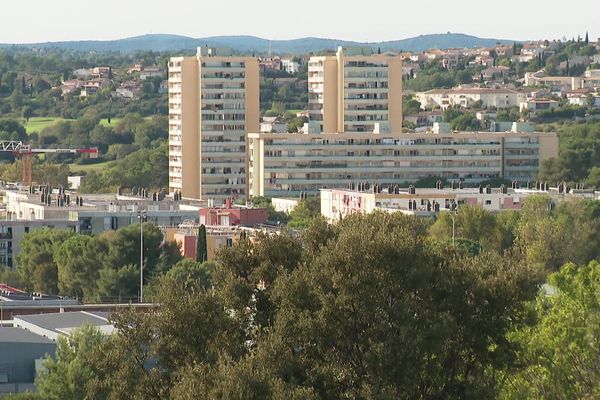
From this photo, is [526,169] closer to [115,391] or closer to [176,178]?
[176,178]

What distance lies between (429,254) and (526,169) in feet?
231

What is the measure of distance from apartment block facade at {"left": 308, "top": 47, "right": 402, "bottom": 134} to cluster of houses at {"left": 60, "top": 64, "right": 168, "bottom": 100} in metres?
69.9

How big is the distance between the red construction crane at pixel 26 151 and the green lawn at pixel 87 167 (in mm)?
811

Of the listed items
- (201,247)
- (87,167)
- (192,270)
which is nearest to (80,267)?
(201,247)

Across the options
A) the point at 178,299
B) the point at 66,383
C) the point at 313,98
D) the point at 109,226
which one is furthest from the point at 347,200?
the point at 178,299

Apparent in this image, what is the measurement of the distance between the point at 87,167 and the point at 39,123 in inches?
1295

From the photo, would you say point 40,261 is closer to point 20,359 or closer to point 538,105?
point 20,359

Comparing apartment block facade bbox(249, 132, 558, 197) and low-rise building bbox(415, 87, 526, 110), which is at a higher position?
low-rise building bbox(415, 87, 526, 110)

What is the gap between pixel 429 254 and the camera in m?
28.6

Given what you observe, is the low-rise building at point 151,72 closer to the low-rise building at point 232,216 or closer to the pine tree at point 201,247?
the low-rise building at point 232,216

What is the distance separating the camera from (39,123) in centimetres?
15950

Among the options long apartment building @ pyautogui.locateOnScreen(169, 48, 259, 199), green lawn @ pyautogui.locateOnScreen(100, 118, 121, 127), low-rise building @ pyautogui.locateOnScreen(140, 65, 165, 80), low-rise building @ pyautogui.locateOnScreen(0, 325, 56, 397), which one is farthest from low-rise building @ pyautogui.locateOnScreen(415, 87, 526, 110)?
low-rise building @ pyautogui.locateOnScreen(0, 325, 56, 397)

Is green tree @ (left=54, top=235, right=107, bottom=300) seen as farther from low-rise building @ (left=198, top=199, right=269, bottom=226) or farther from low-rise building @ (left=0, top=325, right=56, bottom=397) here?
low-rise building @ (left=0, top=325, right=56, bottom=397)

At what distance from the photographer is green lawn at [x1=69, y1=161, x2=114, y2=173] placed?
12400cm
